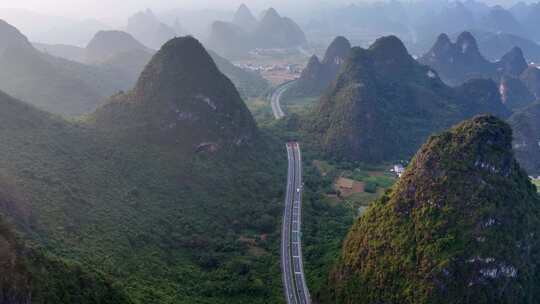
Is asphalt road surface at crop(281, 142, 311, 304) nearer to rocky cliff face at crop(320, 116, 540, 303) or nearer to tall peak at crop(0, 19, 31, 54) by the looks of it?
rocky cliff face at crop(320, 116, 540, 303)

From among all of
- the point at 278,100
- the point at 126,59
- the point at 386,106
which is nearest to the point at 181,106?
the point at 386,106

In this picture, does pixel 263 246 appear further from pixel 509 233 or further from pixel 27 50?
pixel 27 50

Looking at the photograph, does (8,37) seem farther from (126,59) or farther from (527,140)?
(527,140)

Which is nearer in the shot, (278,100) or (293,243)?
(293,243)

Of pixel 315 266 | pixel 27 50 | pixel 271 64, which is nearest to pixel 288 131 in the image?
pixel 315 266

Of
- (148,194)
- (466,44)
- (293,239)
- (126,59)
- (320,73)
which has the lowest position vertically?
(293,239)
